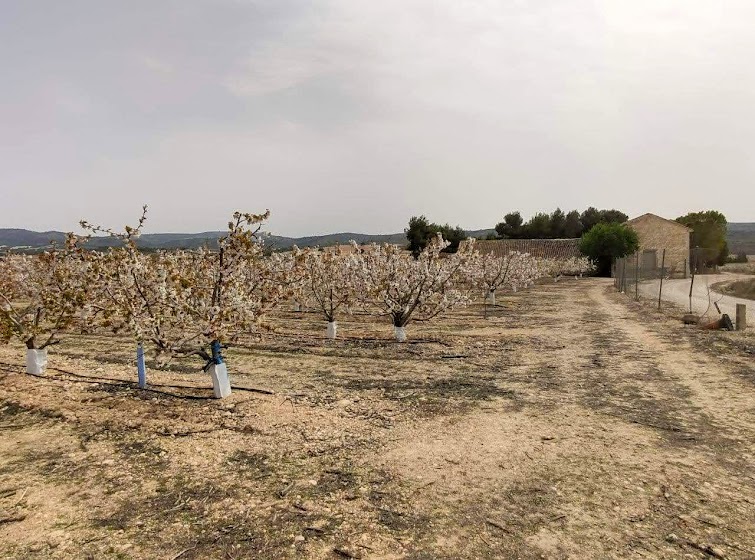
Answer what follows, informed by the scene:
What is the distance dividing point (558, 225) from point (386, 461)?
95401 millimetres

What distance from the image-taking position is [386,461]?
6305 millimetres

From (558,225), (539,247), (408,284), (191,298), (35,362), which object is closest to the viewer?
(191,298)

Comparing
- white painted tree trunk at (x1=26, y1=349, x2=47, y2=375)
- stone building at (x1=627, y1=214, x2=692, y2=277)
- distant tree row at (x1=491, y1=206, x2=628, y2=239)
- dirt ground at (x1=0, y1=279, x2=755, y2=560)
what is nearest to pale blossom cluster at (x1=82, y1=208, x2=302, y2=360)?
dirt ground at (x1=0, y1=279, x2=755, y2=560)

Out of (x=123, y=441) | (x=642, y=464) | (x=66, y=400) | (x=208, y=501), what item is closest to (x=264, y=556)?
(x=208, y=501)

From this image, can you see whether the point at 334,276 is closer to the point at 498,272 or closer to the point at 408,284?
the point at 408,284

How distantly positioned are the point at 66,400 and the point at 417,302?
970 centimetres

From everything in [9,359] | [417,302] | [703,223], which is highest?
[703,223]

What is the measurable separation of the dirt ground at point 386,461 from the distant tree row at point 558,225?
85.3 metres

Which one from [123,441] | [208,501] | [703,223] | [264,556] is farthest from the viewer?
[703,223]

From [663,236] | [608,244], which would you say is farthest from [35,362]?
[663,236]

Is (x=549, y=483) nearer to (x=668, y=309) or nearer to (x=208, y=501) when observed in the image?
(x=208, y=501)

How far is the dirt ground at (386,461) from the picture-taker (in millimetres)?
4617

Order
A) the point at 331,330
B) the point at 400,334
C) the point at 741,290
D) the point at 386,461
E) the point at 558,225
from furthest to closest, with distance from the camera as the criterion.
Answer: the point at 558,225 → the point at 741,290 → the point at 331,330 → the point at 400,334 → the point at 386,461

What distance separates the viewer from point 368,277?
16.4 m
